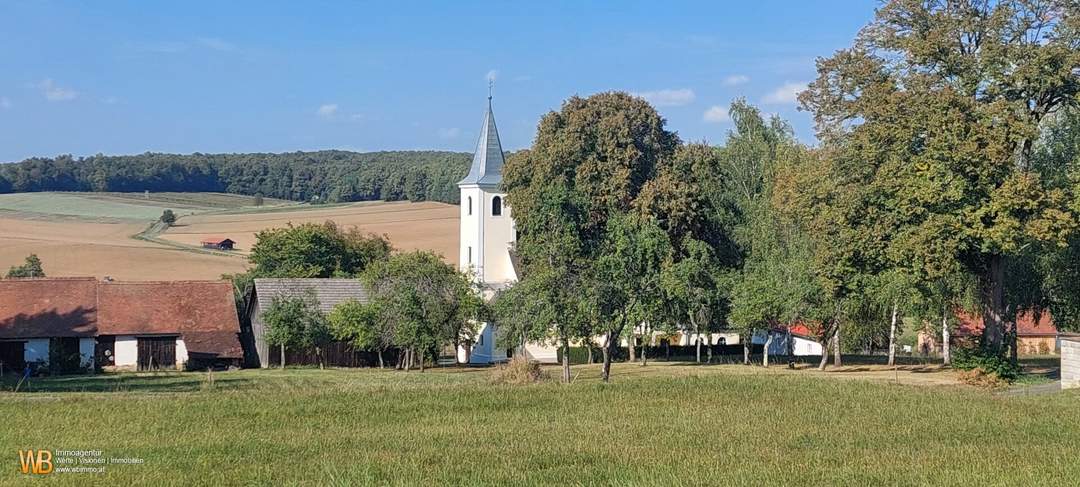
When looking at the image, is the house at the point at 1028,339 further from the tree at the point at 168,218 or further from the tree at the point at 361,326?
the tree at the point at 168,218

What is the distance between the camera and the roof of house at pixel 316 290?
57500mm

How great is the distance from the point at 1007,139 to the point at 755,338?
100.0ft

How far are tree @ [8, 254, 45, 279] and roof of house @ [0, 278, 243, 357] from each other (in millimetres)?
22031

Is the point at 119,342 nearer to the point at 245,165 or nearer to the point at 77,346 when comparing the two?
the point at 77,346

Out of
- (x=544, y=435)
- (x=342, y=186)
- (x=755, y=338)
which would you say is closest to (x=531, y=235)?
(x=755, y=338)

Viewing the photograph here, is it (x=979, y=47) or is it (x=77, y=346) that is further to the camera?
(x=77, y=346)

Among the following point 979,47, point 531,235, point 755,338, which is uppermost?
point 979,47

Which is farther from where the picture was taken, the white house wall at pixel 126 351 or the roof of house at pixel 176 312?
the roof of house at pixel 176 312

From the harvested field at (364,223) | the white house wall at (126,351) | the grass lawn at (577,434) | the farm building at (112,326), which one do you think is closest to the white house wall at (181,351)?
the farm building at (112,326)

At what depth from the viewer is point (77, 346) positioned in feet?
178

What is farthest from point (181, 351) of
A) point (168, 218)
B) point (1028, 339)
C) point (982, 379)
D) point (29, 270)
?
point (168, 218)

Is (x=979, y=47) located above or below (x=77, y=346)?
above

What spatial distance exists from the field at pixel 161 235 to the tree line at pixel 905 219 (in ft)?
139

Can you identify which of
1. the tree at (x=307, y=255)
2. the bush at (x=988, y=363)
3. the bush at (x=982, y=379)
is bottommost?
the bush at (x=982, y=379)
